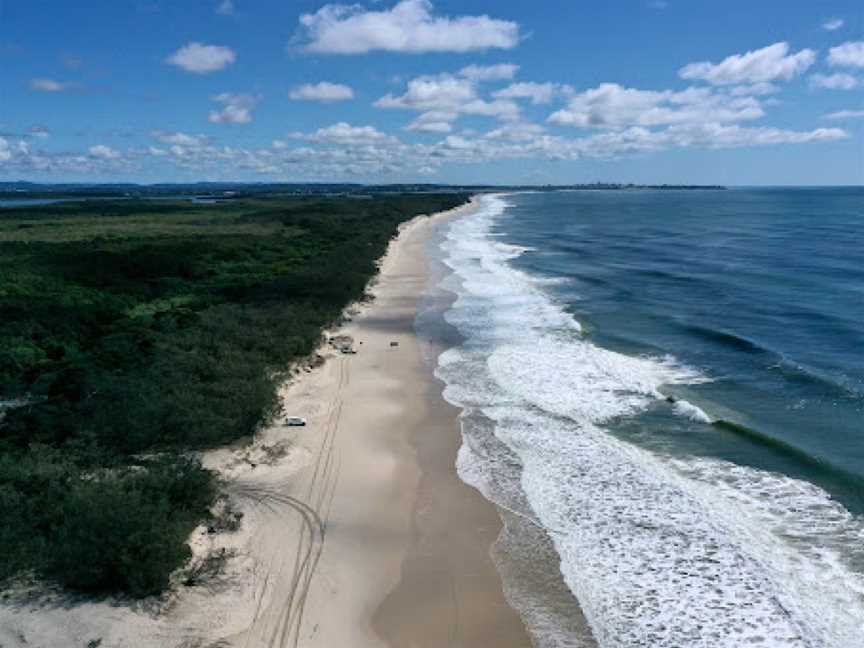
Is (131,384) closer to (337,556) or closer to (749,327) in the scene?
(337,556)

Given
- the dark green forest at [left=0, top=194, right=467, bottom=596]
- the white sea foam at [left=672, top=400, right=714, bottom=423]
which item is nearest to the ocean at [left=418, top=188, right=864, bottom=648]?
the white sea foam at [left=672, top=400, right=714, bottom=423]

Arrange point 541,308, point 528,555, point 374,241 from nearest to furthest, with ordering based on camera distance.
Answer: point 528,555, point 541,308, point 374,241

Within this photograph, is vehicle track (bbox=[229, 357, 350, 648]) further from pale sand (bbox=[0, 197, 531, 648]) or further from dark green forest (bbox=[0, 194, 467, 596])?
dark green forest (bbox=[0, 194, 467, 596])

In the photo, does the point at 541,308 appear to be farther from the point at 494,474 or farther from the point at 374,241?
the point at 374,241

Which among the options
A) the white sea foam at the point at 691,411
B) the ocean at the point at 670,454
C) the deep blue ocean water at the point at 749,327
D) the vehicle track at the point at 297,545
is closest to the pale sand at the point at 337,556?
the vehicle track at the point at 297,545

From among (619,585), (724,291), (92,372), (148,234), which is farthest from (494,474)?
(148,234)

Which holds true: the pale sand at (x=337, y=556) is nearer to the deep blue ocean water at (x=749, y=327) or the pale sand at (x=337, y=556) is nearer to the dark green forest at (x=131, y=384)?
the dark green forest at (x=131, y=384)
